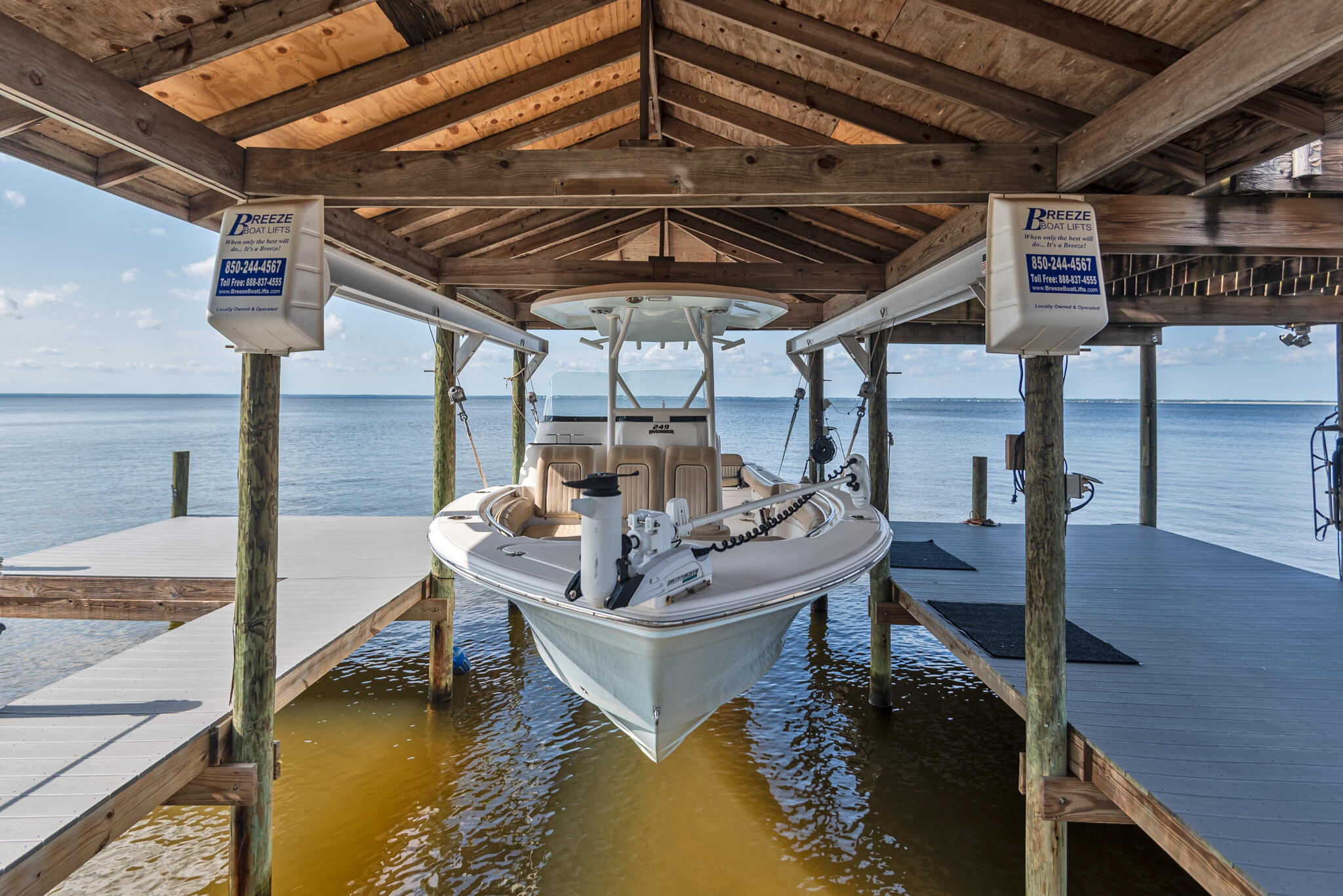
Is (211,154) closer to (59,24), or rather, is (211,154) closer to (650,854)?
(59,24)

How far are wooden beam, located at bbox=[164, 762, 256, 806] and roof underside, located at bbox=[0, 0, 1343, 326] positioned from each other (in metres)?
2.65

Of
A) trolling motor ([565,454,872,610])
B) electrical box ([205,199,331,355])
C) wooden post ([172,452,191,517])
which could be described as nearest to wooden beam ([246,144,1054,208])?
electrical box ([205,199,331,355])

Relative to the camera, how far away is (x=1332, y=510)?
21.6 feet

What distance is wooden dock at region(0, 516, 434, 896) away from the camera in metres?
2.26

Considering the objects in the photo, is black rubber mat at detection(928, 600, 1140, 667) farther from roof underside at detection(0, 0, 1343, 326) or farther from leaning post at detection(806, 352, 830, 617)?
leaning post at detection(806, 352, 830, 617)

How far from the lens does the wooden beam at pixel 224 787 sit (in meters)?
2.82

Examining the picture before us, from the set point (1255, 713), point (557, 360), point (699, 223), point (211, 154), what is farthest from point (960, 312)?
point (211, 154)

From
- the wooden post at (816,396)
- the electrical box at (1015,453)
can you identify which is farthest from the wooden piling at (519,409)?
the electrical box at (1015,453)

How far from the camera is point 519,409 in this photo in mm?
8469

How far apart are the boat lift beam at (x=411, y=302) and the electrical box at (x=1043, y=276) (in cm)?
289

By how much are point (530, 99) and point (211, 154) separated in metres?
1.73

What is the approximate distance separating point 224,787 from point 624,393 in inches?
165

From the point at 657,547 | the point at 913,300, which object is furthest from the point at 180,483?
the point at 913,300

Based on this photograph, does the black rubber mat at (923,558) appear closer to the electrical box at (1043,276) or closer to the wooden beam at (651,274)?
the wooden beam at (651,274)
